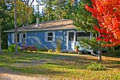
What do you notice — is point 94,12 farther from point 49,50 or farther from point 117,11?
point 49,50

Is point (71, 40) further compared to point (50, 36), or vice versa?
point (50, 36)

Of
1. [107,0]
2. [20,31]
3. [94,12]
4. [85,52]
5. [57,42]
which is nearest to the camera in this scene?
[107,0]

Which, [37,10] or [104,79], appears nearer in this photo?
[104,79]

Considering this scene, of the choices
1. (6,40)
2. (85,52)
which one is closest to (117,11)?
(85,52)

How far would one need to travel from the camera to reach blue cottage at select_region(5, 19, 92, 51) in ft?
71.0

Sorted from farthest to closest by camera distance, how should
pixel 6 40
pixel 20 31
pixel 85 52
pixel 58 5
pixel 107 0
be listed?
1. pixel 58 5
2. pixel 6 40
3. pixel 20 31
4. pixel 85 52
5. pixel 107 0

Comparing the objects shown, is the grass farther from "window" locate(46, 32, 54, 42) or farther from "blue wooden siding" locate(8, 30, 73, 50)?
"window" locate(46, 32, 54, 42)

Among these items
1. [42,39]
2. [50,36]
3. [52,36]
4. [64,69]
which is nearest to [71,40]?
[52,36]

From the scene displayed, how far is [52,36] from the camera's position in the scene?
24.1m

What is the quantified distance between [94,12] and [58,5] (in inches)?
1506

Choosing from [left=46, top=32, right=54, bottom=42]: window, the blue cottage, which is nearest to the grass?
the blue cottage

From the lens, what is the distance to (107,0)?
7516mm

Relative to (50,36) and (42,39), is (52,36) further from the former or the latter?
(42,39)

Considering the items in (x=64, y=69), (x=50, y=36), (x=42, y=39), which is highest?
(x=50, y=36)
